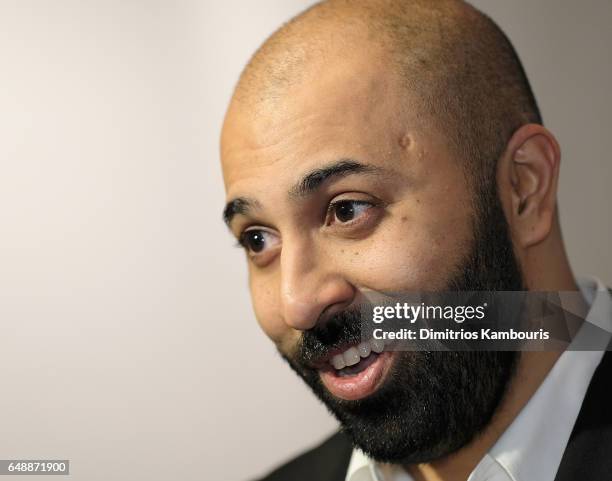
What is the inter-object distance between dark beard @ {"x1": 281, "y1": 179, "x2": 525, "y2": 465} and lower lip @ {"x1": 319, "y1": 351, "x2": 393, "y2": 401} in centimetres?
1

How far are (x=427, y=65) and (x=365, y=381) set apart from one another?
551mm

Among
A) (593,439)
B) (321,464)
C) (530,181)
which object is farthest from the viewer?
(321,464)

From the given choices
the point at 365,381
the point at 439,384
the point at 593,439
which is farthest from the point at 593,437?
the point at 365,381

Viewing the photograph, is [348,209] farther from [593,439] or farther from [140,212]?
[140,212]

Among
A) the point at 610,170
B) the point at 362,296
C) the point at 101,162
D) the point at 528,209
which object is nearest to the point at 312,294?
the point at 362,296

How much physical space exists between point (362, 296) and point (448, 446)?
32 centimetres

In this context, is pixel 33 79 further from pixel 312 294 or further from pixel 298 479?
pixel 298 479

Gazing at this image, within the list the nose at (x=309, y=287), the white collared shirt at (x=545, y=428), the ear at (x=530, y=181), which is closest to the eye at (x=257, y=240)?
the nose at (x=309, y=287)

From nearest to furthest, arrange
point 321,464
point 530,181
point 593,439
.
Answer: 1. point 593,439
2. point 530,181
3. point 321,464

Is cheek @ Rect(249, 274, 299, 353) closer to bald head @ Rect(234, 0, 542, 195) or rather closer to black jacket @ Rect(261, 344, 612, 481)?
bald head @ Rect(234, 0, 542, 195)

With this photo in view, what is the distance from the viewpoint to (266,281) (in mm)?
1350

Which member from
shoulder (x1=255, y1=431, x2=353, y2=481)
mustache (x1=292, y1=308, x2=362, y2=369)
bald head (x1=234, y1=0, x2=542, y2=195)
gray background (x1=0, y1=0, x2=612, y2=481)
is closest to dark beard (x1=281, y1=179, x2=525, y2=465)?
mustache (x1=292, y1=308, x2=362, y2=369)

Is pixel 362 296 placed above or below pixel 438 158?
below

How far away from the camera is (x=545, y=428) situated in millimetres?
1257
